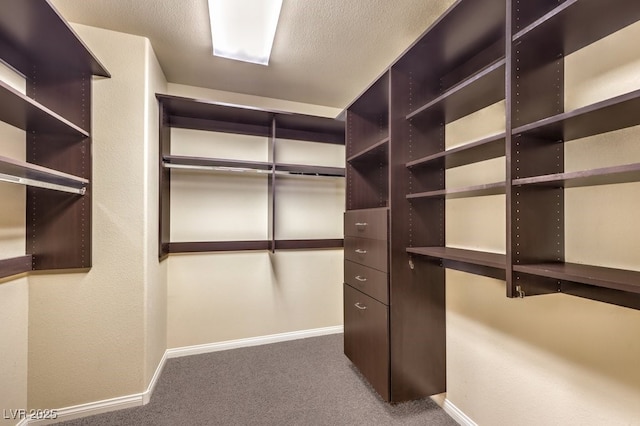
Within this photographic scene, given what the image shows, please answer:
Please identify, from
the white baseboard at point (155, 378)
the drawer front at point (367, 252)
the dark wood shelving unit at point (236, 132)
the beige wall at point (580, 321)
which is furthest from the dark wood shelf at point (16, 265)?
the beige wall at point (580, 321)

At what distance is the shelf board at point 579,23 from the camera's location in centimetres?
88

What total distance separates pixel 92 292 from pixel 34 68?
1.42 meters

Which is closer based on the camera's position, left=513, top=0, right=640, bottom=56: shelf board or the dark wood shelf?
left=513, top=0, right=640, bottom=56: shelf board

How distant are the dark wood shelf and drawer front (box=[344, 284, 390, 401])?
208 cm

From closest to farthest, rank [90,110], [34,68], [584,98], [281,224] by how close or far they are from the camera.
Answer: [584,98], [34,68], [90,110], [281,224]

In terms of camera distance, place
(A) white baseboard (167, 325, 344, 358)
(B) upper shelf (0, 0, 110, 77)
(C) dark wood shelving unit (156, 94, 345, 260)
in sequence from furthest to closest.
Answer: (A) white baseboard (167, 325, 344, 358) → (C) dark wood shelving unit (156, 94, 345, 260) → (B) upper shelf (0, 0, 110, 77)

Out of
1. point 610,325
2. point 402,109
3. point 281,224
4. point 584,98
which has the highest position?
point 402,109

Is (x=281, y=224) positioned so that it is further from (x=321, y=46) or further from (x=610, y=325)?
(x=610, y=325)

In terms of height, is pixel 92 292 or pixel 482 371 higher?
pixel 92 292

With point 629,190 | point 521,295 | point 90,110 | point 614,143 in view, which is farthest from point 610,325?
point 90,110

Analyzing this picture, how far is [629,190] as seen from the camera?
3.18ft

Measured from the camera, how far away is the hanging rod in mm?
1153

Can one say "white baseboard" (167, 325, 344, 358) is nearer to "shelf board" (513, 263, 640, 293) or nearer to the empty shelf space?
the empty shelf space

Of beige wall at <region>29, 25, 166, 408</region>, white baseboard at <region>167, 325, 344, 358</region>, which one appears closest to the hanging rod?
beige wall at <region>29, 25, 166, 408</region>
